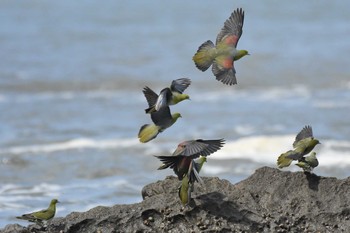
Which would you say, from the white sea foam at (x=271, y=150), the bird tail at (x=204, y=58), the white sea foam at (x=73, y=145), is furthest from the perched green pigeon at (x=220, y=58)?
the white sea foam at (x=73, y=145)

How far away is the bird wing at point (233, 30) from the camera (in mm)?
6973

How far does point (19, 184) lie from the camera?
1085 centimetres

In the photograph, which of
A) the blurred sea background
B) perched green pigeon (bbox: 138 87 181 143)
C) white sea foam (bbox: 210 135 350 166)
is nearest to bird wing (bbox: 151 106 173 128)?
perched green pigeon (bbox: 138 87 181 143)

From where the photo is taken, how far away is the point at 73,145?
1312 centimetres

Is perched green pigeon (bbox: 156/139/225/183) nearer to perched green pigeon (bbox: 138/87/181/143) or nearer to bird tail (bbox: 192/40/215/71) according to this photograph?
perched green pigeon (bbox: 138/87/181/143)

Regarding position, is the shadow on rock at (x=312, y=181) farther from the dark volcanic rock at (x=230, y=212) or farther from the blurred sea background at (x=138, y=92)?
the blurred sea background at (x=138, y=92)

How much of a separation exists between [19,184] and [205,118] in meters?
4.98

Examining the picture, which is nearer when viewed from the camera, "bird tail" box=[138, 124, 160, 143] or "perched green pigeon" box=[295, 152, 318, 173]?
"bird tail" box=[138, 124, 160, 143]

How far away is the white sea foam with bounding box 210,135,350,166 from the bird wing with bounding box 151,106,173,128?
5375 millimetres

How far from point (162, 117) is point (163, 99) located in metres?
0.19

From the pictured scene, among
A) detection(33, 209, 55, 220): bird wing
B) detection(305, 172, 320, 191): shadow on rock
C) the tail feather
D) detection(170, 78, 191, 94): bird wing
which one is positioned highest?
the tail feather

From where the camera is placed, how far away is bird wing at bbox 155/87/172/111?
634 cm

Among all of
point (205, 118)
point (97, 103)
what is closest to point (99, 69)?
point (97, 103)

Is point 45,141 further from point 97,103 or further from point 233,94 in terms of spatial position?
point 233,94
